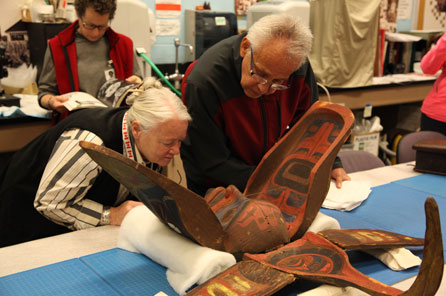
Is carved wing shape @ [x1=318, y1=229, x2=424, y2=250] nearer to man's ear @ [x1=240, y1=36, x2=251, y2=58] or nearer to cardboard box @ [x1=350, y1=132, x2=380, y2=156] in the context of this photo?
man's ear @ [x1=240, y1=36, x2=251, y2=58]

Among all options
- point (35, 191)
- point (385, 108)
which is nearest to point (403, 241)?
point (35, 191)

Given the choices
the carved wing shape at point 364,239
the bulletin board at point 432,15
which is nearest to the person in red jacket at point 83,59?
the carved wing shape at point 364,239

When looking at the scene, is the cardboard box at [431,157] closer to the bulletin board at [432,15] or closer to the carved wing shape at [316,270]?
the carved wing shape at [316,270]

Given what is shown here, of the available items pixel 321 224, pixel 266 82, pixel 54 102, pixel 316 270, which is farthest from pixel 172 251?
pixel 54 102

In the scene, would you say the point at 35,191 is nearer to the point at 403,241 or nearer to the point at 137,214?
the point at 137,214

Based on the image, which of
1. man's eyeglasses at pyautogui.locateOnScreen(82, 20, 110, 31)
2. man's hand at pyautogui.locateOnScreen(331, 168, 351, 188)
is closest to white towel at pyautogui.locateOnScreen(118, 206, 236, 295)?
man's hand at pyautogui.locateOnScreen(331, 168, 351, 188)

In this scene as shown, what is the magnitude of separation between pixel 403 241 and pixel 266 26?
81 cm

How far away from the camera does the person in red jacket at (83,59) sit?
2.43 metres

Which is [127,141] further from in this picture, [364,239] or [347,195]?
[347,195]

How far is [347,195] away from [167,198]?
40.2 inches

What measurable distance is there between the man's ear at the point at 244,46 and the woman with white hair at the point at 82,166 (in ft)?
1.06

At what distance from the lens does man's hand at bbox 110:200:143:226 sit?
66.2 inches

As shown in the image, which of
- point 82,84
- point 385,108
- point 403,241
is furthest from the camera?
point 385,108

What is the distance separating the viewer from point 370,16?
13.5ft
